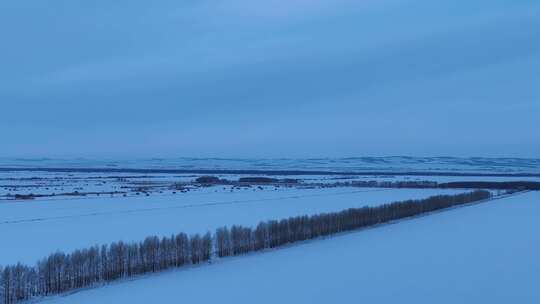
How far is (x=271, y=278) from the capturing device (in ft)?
51.5

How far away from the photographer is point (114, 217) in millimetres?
29344

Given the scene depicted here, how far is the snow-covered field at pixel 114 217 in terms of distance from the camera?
67.4 feet

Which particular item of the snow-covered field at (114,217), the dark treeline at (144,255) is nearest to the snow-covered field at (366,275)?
the dark treeline at (144,255)

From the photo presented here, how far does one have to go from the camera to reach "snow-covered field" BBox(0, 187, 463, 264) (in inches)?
808

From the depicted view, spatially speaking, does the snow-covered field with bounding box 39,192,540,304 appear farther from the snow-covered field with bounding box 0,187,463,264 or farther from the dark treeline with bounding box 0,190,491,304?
the snow-covered field with bounding box 0,187,463,264

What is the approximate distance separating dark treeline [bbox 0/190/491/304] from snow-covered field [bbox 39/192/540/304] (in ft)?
2.03

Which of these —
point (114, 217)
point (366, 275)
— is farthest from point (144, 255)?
point (114, 217)

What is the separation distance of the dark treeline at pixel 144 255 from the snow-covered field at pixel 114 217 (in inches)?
80.6

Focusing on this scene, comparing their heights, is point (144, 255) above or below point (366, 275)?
above

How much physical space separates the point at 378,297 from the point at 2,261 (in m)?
9.94

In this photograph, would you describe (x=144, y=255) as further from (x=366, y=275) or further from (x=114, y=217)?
(x=114, y=217)

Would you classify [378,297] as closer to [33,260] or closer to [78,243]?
[33,260]

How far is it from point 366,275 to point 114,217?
16.7 m

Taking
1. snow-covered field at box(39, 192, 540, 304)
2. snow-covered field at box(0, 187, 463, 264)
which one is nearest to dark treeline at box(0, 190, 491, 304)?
snow-covered field at box(39, 192, 540, 304)
